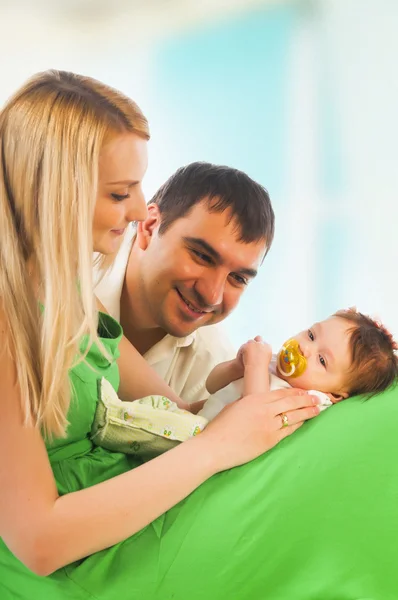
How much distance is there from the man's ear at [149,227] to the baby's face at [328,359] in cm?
73

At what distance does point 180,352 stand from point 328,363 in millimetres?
825

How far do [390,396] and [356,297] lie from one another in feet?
8.73

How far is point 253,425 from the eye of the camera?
4.22ft

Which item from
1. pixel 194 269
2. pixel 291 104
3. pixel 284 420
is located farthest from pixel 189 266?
pixel 291 104

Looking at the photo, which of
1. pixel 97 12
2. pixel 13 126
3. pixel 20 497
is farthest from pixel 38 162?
pixel 97 12

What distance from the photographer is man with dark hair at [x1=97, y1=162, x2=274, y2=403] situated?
1910 mm

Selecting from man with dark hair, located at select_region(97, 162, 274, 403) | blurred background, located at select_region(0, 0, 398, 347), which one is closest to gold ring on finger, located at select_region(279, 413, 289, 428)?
man with dark hair, located at select_region(97, 162, 274, 403)

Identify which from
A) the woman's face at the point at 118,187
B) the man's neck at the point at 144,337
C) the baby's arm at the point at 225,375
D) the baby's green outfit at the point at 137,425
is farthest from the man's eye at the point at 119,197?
the man's neck at the point at 144,337

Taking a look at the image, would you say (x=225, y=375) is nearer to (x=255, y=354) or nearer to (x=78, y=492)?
(x=255, y=354)

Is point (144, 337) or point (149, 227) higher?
point (149, 227)

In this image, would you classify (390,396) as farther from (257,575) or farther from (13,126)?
(13,126)

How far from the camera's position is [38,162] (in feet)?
3.94

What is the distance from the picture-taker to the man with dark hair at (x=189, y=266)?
191 centimetres

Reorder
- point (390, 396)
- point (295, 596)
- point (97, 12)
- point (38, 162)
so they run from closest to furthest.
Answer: point (295, 596) < point (38, 162) < point (390, 396) < point (97, 12)
